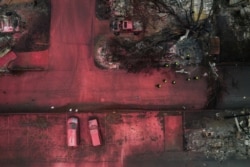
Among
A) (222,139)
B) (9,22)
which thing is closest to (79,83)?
(9,22)

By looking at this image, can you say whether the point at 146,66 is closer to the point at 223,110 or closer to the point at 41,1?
the point at 223,110

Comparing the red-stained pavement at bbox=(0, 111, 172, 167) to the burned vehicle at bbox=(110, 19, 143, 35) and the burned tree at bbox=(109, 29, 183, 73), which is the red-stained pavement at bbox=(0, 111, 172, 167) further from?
the burned vehicle at bbox=(110, 19, 143, 35)

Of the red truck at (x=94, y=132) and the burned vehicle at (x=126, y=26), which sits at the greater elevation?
the burned vehicle at (x=126, y=26)

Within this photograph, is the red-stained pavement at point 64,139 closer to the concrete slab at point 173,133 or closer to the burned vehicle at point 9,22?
the concrete slab at point 173,133

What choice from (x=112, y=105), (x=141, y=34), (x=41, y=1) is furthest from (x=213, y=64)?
(x=41, y=1)

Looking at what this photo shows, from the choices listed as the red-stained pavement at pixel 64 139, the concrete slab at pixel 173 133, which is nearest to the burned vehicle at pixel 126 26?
the red-stained pavement at pixel 64 139

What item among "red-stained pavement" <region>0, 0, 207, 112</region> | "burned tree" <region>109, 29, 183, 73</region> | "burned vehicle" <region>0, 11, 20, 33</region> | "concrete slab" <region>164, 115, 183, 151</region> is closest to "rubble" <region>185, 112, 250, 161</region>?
"concrete slab" <region>164, 115, 183, 151</region>
